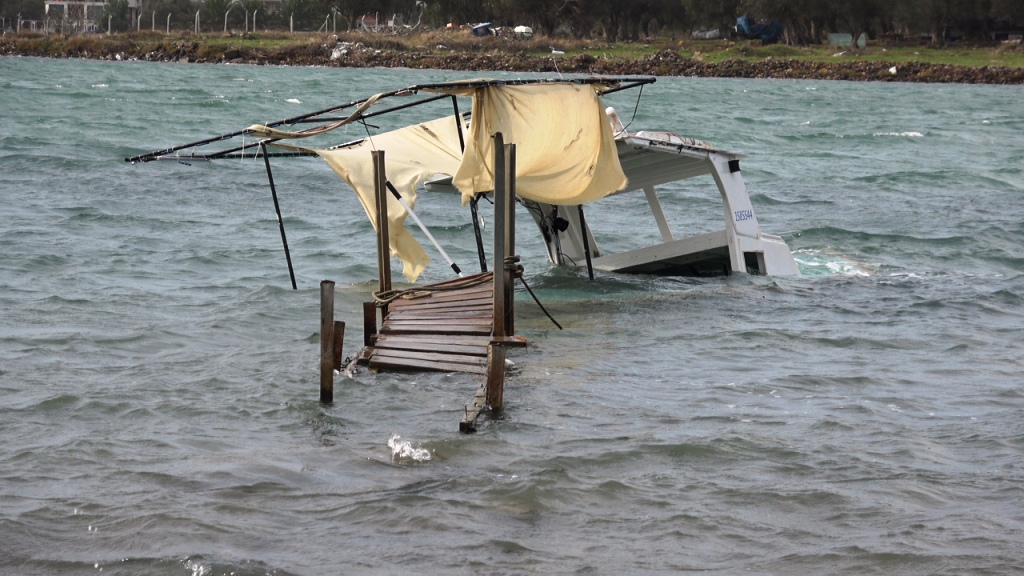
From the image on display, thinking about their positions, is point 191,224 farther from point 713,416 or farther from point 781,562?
point 781,562

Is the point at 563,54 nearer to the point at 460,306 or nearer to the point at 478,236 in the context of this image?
the point at 478,236

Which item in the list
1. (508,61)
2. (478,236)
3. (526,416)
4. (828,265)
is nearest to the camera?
(526,416)

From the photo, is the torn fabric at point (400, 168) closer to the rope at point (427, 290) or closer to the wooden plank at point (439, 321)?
the rope at point (427, 290)

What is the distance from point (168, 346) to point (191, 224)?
1005cm

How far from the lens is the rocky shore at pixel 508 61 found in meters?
91.0

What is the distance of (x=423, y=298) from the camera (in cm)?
1327

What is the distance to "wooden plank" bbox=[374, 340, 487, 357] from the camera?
39.2 feet

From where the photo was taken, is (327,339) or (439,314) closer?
(327,339)

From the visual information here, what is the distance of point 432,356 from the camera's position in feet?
39.5

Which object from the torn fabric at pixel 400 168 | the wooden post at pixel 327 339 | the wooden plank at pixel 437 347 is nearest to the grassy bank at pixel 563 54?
the torn fabric at pixel 400 168

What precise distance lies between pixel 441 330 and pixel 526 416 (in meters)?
1.90

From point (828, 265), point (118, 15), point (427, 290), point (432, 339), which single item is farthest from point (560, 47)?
point (432, 339)

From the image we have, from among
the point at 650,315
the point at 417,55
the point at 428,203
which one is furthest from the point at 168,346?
the point at 417,55

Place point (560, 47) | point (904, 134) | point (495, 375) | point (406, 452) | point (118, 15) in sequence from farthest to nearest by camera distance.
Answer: point (118, 15) → point (560, 47) → point (904, 134) → point (495, 375) → point (406, 452)
